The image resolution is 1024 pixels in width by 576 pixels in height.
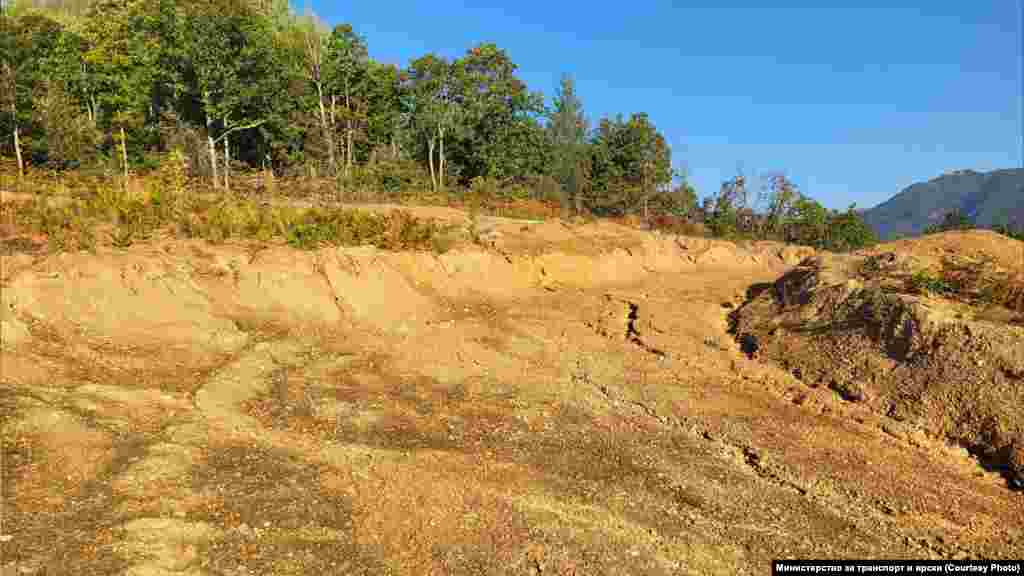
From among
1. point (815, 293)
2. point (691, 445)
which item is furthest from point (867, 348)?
point (691, 445)

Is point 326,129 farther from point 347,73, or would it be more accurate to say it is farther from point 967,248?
point 967,248

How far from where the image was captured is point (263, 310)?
444 inches

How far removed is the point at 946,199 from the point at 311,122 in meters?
A: 162

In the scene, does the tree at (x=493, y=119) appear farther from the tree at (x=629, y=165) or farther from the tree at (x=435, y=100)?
the tree at (x=629, y=165)

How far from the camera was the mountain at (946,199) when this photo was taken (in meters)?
118

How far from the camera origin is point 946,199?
144 meters

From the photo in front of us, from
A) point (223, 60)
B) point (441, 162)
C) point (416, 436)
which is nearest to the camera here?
point (416, 436)

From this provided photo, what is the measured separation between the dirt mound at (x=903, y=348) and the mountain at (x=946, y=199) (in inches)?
4725

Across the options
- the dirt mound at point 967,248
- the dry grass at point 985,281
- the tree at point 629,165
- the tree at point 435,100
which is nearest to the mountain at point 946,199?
the tree at point 629,165

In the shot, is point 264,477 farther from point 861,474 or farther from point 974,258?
point 974,258

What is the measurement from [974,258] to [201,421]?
1513 centimetres

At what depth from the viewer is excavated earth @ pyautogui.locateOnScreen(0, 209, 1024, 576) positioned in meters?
5.59

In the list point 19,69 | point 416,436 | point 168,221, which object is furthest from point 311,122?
point 416,436

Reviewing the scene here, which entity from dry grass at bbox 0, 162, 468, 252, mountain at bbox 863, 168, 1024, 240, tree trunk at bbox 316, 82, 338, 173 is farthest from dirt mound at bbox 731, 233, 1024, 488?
mountain at bbox 863, 168, 1024, 240
